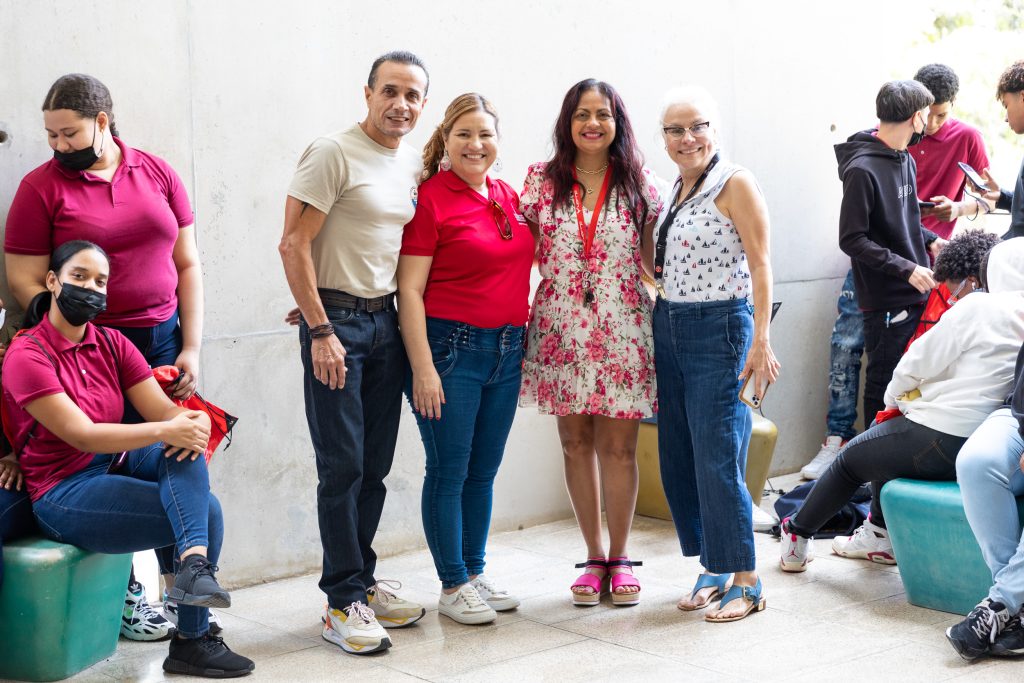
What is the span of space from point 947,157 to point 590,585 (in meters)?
2.88

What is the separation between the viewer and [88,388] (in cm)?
316

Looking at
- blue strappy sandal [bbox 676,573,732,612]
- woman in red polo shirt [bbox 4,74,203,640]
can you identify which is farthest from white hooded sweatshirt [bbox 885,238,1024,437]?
woman in red polo shirt [bbox 4,74,203,640]

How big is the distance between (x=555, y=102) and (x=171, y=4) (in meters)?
1.64

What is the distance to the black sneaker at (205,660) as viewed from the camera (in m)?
3.23

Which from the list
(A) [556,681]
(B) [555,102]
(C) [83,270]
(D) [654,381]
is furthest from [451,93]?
(A) [556,681]

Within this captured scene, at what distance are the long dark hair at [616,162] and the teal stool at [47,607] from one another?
1.71 meters

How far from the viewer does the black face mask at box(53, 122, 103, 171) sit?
3.25m

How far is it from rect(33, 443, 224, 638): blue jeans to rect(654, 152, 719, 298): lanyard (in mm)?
1470

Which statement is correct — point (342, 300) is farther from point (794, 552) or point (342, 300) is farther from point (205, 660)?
point (794, 552)

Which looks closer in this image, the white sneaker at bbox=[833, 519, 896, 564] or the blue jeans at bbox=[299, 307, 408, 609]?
the blue jeans at bbox=[299, 307, 408, 609]

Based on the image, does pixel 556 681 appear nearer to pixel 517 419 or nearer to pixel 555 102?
pixel 517 419

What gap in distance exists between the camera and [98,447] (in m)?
3.08

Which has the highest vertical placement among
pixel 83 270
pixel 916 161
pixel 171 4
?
pixel 171 4

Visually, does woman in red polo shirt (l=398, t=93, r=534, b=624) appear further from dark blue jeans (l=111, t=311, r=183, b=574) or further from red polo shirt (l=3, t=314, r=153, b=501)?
red polo shirt (l=3, t=314, r=153, b=501)
